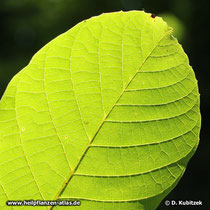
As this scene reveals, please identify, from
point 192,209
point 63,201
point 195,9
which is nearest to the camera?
point 63,201

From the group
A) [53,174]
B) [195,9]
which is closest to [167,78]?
[53,174]

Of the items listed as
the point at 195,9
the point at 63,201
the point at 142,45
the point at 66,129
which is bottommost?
the point at 195,9

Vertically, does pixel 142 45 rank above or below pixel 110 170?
above

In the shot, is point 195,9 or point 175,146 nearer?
point 175,146

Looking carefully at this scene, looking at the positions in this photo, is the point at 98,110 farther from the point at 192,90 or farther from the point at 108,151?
the point at 192,90

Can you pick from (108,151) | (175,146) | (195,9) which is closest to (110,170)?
(108,151)

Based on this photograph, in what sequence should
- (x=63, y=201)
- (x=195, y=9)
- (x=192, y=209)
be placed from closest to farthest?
(x=63, y=201), (x=192, y=209), (x=195, y=9)

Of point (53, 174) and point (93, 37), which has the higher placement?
point (93, 37)

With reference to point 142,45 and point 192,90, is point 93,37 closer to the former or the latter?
point 142,45

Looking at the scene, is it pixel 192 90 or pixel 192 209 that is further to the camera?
pixel 192 209
